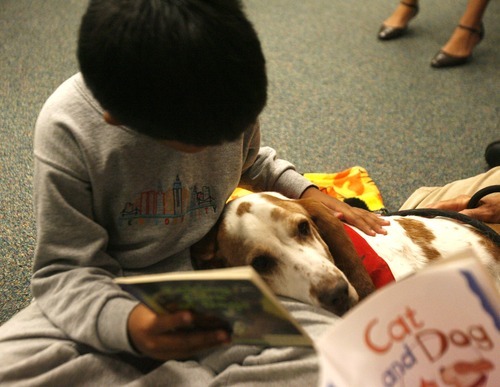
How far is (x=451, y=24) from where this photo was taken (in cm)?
343

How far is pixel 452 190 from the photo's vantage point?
1914 millimetres

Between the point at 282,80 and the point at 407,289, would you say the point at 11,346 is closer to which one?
the point at 407,289

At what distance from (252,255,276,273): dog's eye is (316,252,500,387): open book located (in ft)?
1.77

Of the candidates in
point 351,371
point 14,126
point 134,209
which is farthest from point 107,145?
point 14,126

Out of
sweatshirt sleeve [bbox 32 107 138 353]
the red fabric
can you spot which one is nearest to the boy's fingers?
sweatshirt sleeve [bbox 32 107 138 353]

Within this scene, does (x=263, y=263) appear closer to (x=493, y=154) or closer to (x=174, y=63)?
(x=174, y=63)

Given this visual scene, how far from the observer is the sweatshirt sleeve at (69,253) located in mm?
1002

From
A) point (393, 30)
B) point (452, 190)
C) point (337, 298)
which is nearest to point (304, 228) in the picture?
point (337, 298)

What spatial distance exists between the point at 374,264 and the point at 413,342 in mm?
651

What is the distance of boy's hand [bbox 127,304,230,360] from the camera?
0.89 meters

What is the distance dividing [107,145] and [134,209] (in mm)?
161

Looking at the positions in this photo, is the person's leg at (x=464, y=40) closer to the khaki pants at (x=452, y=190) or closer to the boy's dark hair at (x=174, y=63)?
the khaki pants at (x=452, y=190)

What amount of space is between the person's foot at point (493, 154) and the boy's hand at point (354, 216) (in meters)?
0.99

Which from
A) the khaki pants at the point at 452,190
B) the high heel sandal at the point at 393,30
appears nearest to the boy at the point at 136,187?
the khaki pants at the point at 452,190
